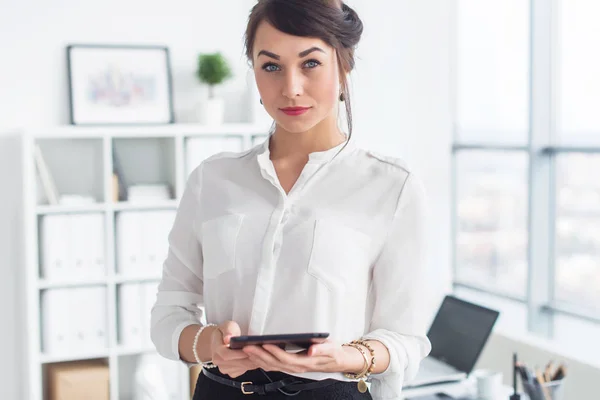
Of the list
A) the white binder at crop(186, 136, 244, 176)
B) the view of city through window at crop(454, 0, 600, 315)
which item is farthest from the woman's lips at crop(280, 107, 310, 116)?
the view of city through window at crop(454, 0, 600, 315)

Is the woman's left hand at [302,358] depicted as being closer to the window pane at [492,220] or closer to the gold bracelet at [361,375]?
the gold bracelet at [361,375]

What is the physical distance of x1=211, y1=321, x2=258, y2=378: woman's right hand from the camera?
1305 mm

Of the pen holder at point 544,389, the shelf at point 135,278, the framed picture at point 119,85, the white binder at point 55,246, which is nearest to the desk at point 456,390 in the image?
the pen holder at point 544,389

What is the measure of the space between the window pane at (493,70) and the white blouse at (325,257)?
3.23m

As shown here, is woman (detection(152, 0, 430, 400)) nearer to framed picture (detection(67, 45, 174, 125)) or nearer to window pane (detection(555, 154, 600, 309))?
framed picture (detection(67, 45, 174, 125))

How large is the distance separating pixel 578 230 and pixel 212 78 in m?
2.05

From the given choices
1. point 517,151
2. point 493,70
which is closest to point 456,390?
point 517,151

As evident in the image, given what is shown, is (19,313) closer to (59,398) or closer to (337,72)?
(59,398)

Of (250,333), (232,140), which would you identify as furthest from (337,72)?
(232,140)

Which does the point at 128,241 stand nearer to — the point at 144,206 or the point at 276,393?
the point at 144,206

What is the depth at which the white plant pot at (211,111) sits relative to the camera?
3.86 metres

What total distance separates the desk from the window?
5.77ft

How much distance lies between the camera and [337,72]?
4.72ft

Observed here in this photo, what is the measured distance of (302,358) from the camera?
128cm
